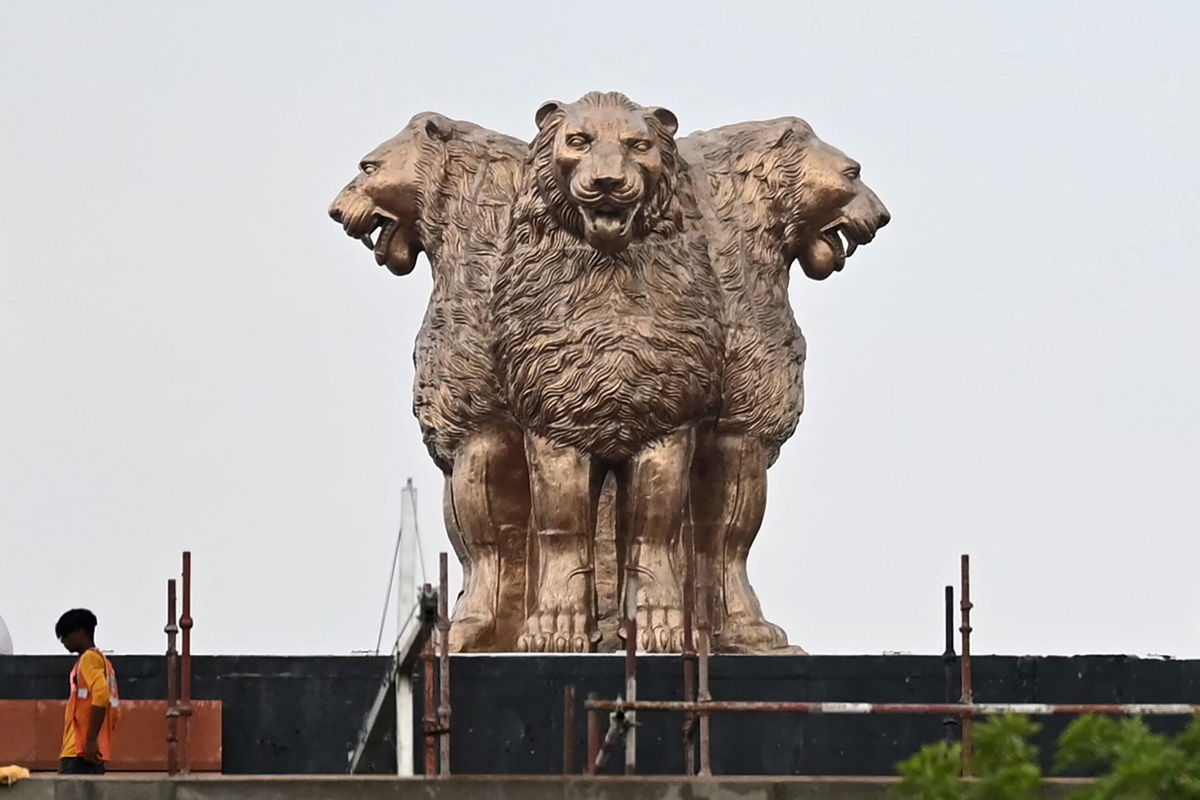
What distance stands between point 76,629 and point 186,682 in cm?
64

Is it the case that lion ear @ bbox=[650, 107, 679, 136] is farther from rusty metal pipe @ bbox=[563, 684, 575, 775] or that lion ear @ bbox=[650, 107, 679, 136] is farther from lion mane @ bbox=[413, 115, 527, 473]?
rusty metal pipe @ bbox=[563, 684, 575, 775]

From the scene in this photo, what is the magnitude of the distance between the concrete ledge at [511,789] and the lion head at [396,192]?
20.2 feet

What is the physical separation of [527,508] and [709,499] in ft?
3.43

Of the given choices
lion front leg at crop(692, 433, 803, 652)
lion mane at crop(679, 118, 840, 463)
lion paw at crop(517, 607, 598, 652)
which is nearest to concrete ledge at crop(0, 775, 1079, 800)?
lion paw at crop(517, 607, 598, 652)

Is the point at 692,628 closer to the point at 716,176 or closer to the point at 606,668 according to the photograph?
the point at 606,668

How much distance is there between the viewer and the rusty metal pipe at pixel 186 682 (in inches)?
971

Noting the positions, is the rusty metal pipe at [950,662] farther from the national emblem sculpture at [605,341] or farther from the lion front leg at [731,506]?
the lion front leg at [731,506]

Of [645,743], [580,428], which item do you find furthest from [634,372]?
[645,743]

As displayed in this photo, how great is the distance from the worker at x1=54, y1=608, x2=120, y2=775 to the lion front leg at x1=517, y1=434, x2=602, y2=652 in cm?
353

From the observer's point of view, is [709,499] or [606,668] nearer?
[606,668]

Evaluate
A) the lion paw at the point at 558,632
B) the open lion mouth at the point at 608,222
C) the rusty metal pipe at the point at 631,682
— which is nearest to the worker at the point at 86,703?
the rusty metal pipe at the point at 631,682

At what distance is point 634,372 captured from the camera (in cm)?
2794

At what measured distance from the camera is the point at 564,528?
2819 centimetres

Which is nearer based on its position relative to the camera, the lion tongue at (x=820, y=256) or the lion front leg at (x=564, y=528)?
the lion front leg at (x=564, y=528)
